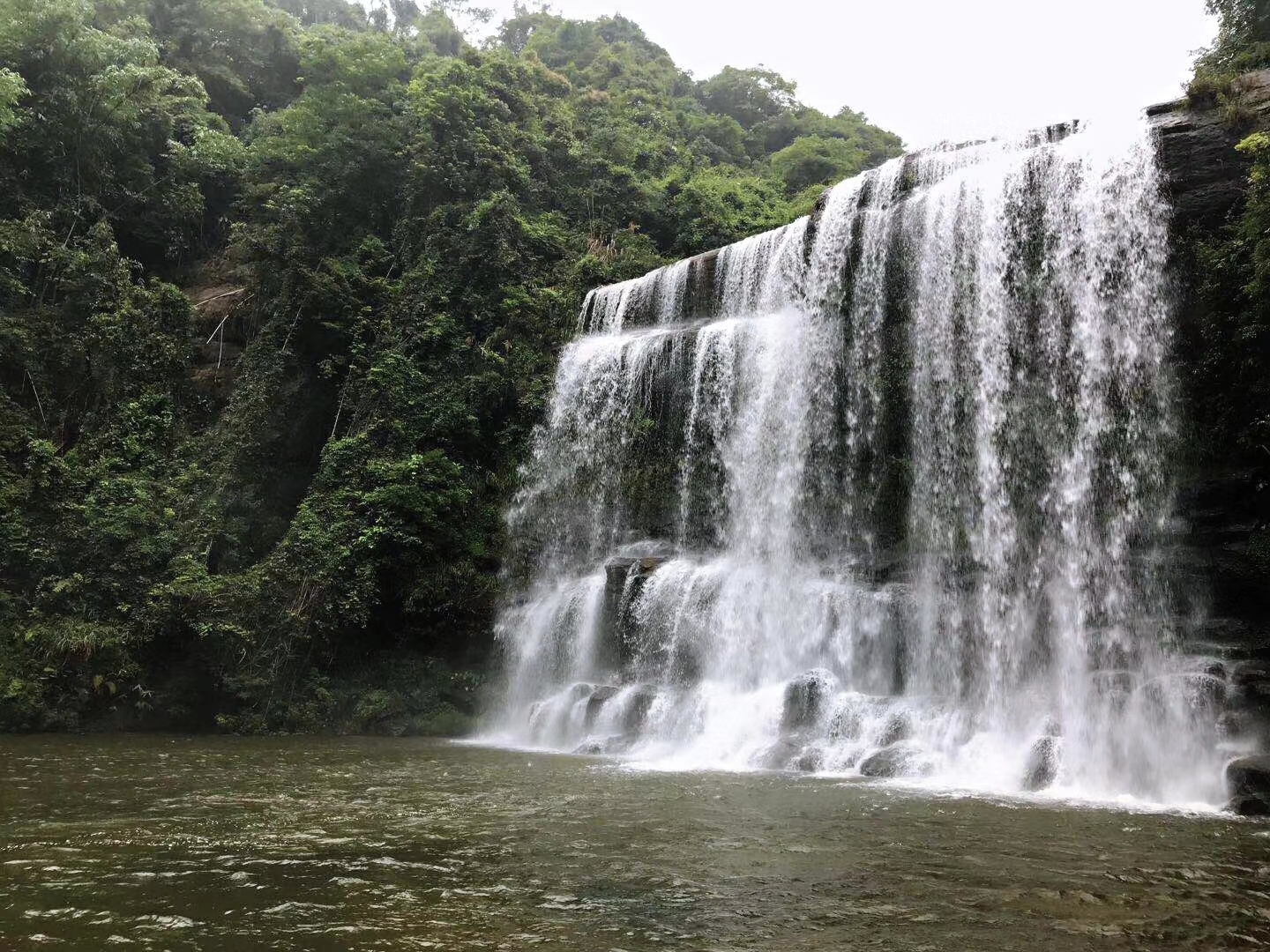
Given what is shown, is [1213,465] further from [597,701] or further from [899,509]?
[597,701]

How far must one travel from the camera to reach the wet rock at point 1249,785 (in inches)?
302

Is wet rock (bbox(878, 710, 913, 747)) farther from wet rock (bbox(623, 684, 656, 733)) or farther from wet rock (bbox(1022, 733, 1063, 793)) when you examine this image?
wet rock (bbox(623, 684, 656, 733))

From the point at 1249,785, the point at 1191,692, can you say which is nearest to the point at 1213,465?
the point at 1191,692

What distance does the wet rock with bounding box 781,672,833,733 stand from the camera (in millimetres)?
11508

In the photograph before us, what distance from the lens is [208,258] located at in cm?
2441

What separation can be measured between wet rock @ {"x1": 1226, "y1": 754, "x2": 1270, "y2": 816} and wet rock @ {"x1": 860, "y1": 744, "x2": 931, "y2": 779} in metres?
2.91

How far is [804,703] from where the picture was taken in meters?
11.6

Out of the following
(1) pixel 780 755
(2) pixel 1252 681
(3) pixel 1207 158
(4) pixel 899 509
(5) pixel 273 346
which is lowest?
(1) pixel 780 755

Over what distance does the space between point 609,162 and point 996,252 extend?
54.3 feet

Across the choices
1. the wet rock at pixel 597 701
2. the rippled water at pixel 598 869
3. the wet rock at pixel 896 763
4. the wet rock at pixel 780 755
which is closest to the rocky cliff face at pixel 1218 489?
the wet rock at pixel 896 763

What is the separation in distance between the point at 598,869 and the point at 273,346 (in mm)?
17403

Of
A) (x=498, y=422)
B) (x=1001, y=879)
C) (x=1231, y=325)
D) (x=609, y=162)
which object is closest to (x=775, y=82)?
(x=609, y=162)

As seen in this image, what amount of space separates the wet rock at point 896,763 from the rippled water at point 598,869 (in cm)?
156

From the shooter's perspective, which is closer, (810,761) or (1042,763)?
(1042,763)
